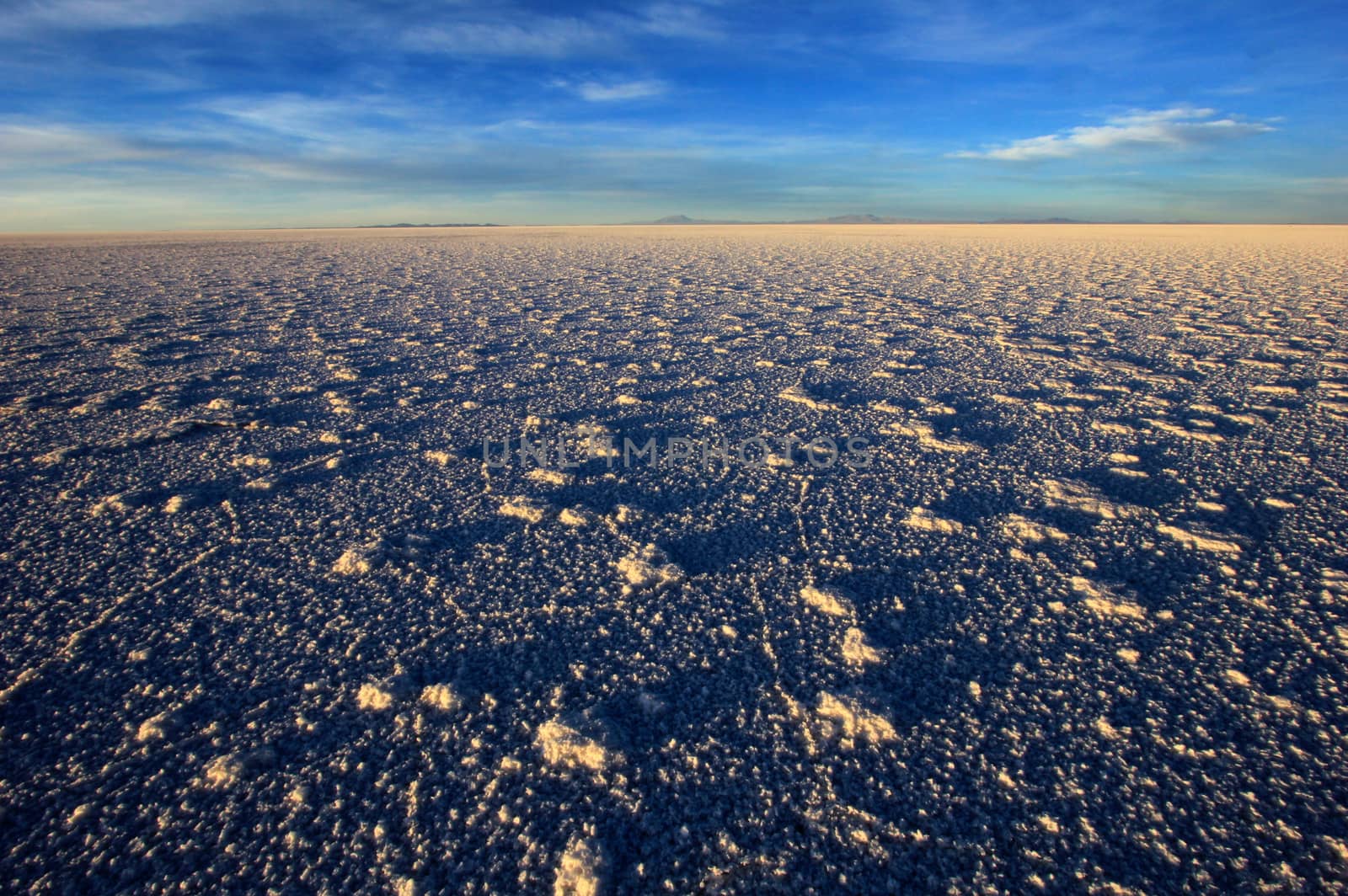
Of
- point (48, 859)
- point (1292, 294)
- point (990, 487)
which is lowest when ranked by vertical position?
point (48, 859)

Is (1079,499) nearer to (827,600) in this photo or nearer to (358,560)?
(827,600)

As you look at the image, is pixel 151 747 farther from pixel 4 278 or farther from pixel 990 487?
pixel 4 278

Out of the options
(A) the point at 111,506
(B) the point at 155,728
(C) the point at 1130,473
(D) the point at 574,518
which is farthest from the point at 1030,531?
(A) the point at 111,506

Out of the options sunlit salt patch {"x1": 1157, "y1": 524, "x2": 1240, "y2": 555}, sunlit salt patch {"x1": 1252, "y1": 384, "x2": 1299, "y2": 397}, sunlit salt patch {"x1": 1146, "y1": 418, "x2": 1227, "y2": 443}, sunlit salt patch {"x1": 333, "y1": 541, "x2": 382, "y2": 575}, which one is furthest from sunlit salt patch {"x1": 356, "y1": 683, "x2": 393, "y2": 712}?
sunlit salt patch {"x1": 1252, "y1": 384, "x2": 1299, "y2": 397}

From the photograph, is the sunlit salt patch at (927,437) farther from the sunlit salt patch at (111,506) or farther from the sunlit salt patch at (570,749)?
the sunlit salt patch at (111,506)

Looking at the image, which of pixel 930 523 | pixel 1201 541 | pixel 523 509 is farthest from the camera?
pixel 523 509

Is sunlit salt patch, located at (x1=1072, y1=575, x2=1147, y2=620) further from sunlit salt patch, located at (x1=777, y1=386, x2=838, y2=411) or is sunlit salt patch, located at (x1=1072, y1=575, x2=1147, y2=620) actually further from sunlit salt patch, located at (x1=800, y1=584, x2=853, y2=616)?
sunlit salt patch, located at (x1=777, y1=386, x2=838, y2=411)

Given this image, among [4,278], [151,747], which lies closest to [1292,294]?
[151,747]
